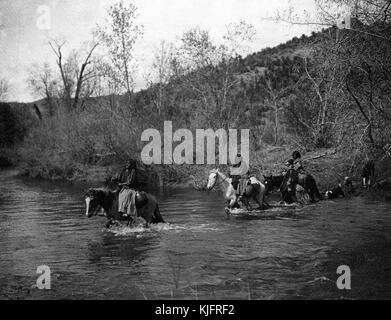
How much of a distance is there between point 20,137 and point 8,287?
195 feet

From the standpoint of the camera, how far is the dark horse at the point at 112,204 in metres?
13.6

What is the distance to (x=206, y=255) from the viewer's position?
1070cm

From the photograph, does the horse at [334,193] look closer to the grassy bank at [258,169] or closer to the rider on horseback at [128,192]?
the grassy bank at [258,169]

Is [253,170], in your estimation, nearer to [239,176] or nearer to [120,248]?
[239,176]

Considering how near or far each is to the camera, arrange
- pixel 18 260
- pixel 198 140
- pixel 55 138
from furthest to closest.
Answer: pixel 55 138, pixel 198 140, pixel 18 260

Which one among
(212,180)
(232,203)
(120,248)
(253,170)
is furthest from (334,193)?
(120,248)

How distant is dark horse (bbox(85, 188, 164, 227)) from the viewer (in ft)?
44.7

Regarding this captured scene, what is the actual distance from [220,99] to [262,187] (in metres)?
17.3

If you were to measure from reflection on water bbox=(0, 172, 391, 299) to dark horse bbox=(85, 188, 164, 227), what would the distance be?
0.40 m

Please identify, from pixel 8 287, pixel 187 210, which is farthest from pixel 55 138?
pixel 8 287

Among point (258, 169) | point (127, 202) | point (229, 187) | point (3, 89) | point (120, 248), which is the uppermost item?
point (3, 89)

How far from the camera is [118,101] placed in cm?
3625

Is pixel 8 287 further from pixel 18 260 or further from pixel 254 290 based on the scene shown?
pixel 254 290

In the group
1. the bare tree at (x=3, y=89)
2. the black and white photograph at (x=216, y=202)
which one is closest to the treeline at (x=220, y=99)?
the black and white photograph at (x=216, y=202)
